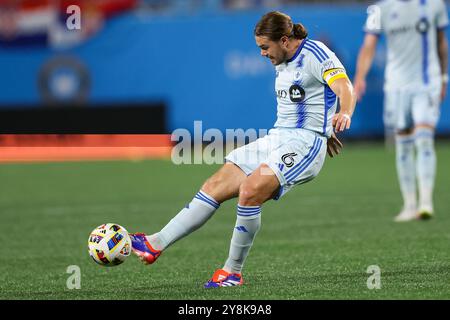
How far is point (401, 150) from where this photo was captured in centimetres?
995

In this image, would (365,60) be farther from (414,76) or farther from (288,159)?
(288,159)

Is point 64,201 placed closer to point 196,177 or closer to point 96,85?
point 196,177

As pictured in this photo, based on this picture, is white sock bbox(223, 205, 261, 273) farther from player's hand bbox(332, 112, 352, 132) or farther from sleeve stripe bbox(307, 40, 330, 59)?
sleeve stripe bbox(307, 40, 330, 59)

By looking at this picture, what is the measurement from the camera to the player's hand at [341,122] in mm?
5855

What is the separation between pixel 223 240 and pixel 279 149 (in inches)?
99.2

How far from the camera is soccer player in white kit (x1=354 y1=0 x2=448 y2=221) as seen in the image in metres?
9.82

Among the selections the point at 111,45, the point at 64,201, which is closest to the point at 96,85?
the point at 111,45

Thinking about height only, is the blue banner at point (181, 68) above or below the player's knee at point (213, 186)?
above

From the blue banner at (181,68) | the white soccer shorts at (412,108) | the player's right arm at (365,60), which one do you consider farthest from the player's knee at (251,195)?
the blue banner at (181,68)

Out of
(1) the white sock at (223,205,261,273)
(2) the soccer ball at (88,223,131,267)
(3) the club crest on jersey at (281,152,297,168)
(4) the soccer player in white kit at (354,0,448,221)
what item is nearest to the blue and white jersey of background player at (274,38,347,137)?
(3) the club crest on jersey at (281,152,297,168)

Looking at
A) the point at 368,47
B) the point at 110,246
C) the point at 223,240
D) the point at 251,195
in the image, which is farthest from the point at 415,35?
the point at 110,246

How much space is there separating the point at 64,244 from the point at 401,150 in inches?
137

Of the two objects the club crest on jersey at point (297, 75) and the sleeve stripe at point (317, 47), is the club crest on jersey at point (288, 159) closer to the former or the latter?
the club crest on jersey at point (297, 75)

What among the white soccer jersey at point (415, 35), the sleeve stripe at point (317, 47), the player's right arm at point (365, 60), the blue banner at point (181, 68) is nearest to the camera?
the sleeve stripe at point (317, 47)
